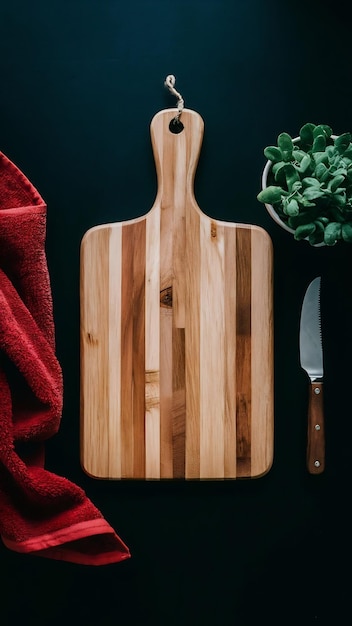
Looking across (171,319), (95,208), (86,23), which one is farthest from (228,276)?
(86,23)

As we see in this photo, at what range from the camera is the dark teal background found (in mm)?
1033

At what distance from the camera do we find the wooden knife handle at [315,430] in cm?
103

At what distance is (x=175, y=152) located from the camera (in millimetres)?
1013

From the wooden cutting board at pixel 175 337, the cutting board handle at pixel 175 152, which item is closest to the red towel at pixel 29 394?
the wooden cutting board at pixel 175 337

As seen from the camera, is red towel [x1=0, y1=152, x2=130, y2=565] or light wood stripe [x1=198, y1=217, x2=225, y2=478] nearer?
red towel [x1=0, y1=152, x2=130, y2=565]

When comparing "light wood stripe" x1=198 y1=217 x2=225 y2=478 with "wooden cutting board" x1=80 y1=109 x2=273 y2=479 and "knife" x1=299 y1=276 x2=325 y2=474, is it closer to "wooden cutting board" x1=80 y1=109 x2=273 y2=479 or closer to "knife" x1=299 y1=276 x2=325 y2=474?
"wooden cutting board" x1=80 y1=109 x2=273 y2=479

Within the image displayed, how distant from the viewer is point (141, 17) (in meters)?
1.03

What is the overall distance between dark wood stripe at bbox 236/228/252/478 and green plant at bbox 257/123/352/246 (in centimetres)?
13

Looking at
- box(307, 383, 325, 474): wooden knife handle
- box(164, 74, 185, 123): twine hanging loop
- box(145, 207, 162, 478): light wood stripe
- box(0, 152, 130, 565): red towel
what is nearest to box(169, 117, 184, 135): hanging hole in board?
box(164, 74, 185, 123): twine hanging loop

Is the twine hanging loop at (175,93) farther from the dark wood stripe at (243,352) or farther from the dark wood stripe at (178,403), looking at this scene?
the dark wood stripe at (178,403)

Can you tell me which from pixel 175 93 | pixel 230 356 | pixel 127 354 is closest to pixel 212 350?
pixel 230 356

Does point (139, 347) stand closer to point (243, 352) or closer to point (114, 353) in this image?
point (114, 353)

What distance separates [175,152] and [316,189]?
262 mm

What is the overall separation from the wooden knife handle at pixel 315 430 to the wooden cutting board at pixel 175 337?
2.8 inches
